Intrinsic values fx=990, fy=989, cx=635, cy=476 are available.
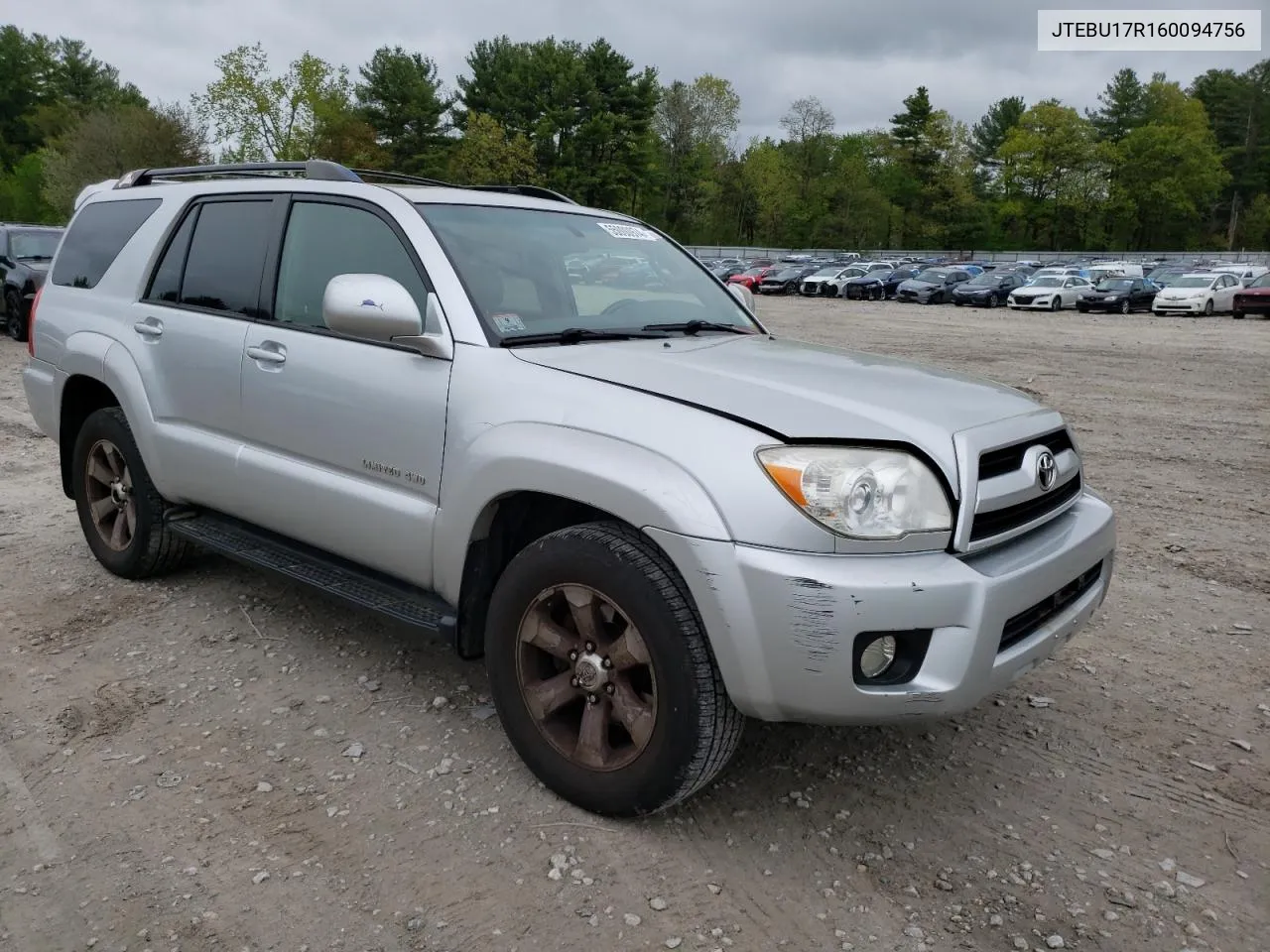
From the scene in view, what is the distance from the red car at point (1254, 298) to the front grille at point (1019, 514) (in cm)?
2931

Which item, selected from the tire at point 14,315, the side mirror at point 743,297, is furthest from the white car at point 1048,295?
the side mirror at point 743,297

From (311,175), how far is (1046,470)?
9.59ft

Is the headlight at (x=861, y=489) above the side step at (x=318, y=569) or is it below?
above

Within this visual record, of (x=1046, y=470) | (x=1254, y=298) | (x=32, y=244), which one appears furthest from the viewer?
(x=1254, y=298)

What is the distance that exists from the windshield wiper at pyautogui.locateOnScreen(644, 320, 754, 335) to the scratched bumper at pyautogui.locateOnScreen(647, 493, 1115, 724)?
1247 mm

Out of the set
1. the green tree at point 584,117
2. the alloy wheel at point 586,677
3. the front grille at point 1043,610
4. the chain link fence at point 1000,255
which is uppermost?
the green tree at point 584,117

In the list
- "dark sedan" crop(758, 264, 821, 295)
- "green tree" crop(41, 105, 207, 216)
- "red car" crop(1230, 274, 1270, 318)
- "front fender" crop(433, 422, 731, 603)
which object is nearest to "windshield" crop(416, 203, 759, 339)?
"front fender" crop(433, 422, 731, 603)

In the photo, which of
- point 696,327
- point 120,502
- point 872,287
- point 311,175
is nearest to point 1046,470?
point 696,327

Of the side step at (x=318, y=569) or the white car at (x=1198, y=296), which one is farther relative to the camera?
the white car at (x=1198, y=296)

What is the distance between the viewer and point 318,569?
3635 mm

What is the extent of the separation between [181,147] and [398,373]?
5230cm

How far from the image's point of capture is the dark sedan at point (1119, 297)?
3172 centimetres

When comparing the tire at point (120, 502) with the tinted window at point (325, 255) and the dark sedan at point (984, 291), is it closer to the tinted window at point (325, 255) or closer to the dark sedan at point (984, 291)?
the tinted window at point (325, 255)

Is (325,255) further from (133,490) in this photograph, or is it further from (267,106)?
(267,106)
